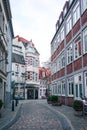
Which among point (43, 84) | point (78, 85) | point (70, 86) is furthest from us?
point (43, 84)

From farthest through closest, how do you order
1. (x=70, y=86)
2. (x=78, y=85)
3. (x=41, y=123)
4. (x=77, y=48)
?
(x=70, y=86)
(x=77, y=48)
(x=78, y=85)
(x=41, y=123)

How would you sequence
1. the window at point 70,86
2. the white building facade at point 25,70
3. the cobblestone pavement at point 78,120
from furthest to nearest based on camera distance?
the white building facade at point 25,70 < the window at point 70,86 < the cobblestone pavement at point 78,120

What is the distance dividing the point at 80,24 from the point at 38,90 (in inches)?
1669

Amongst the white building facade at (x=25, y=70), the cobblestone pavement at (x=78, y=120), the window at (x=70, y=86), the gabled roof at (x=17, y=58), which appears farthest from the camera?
the white building facade at (x=25, y=70)

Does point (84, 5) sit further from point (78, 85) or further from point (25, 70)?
point (25, 70)

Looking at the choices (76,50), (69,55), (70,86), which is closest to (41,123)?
(76,50)

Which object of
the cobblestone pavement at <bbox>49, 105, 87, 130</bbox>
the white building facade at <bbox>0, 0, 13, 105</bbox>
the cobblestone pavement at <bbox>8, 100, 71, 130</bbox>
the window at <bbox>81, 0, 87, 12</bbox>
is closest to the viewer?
the cobblestone pavement at <bbox>49, 105, 87, 130</bbox>

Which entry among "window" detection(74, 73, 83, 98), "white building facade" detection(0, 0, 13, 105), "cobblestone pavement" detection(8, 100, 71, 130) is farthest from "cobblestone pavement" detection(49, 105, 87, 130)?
"white building facade" detection(0, 0, 13, 105)

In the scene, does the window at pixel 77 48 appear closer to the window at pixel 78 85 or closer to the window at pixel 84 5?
the window at pixel 78 85

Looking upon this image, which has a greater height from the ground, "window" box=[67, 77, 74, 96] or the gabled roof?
the gabled roof

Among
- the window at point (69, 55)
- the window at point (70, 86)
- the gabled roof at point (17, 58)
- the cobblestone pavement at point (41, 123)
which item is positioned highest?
the gabled roof at point (17, 58)

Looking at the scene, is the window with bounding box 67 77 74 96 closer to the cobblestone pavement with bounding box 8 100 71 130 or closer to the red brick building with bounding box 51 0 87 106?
the red brick building with bounding box 51 0 87 106

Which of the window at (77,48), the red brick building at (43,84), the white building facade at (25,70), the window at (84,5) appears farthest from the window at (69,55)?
the red brick building at (43,84)

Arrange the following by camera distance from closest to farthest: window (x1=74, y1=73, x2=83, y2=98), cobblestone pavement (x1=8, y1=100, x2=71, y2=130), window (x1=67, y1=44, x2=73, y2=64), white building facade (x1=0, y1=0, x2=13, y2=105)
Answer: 1. cobblestone pavement (x1=8, y1=100, x2=71, y2=130)
2. white building facade (x1=0, y1=0, x2=13, y2=105)
3. window (x1=74, y1=73, x2=83, y2=98)
4. window (x1=67, y1=44, x2=73, y2=64)
